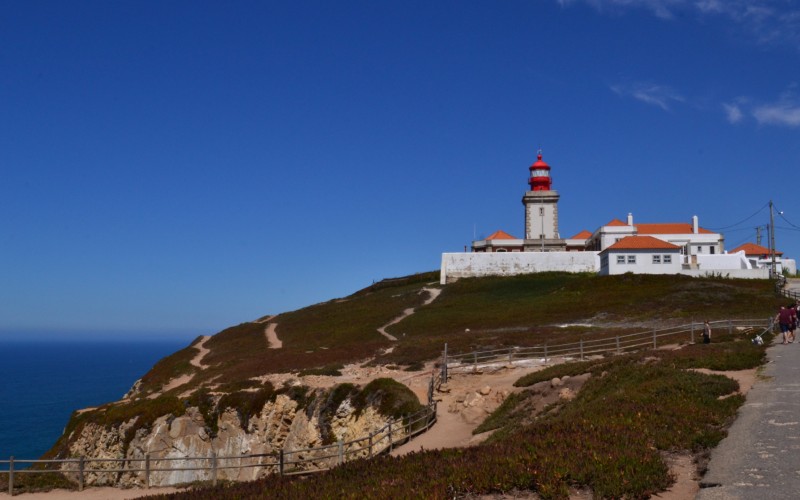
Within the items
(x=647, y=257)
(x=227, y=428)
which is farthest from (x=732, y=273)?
(x=227, y=428)

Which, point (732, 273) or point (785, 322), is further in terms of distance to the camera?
point (732, 273)

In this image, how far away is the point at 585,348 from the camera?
133 feet

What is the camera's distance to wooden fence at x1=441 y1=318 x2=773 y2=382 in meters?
38.5

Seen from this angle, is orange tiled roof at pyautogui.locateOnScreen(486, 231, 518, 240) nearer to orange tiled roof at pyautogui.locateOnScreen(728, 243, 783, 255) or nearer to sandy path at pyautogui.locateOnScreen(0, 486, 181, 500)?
orange tiled roof at pyautogui.locateOnScreen(728, 243, 783, 255)

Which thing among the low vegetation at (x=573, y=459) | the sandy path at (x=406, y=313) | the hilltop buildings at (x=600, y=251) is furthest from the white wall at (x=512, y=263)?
the low vegetation at (x=573, y=459)

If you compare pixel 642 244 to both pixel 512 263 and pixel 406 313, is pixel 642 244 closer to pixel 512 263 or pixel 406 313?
pixel 512 263

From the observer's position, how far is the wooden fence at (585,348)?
38.5m

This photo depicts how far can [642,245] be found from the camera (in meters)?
82.0

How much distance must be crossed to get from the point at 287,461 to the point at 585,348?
22.0 metres

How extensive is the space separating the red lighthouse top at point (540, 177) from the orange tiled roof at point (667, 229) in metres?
16.1

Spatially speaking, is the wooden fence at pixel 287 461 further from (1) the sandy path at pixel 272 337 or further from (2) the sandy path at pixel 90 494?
(1) the sandy path at pixel 272 337

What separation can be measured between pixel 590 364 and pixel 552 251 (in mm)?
72254

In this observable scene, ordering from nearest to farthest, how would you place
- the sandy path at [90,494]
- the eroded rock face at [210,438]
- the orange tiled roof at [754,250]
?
the sandy path at [90,494] < the eroded rock face at [210,438] < the orange tiled roof at [754,250]

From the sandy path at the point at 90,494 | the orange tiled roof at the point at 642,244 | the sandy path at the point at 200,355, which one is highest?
the orange tiled roof at the point at 642,244
